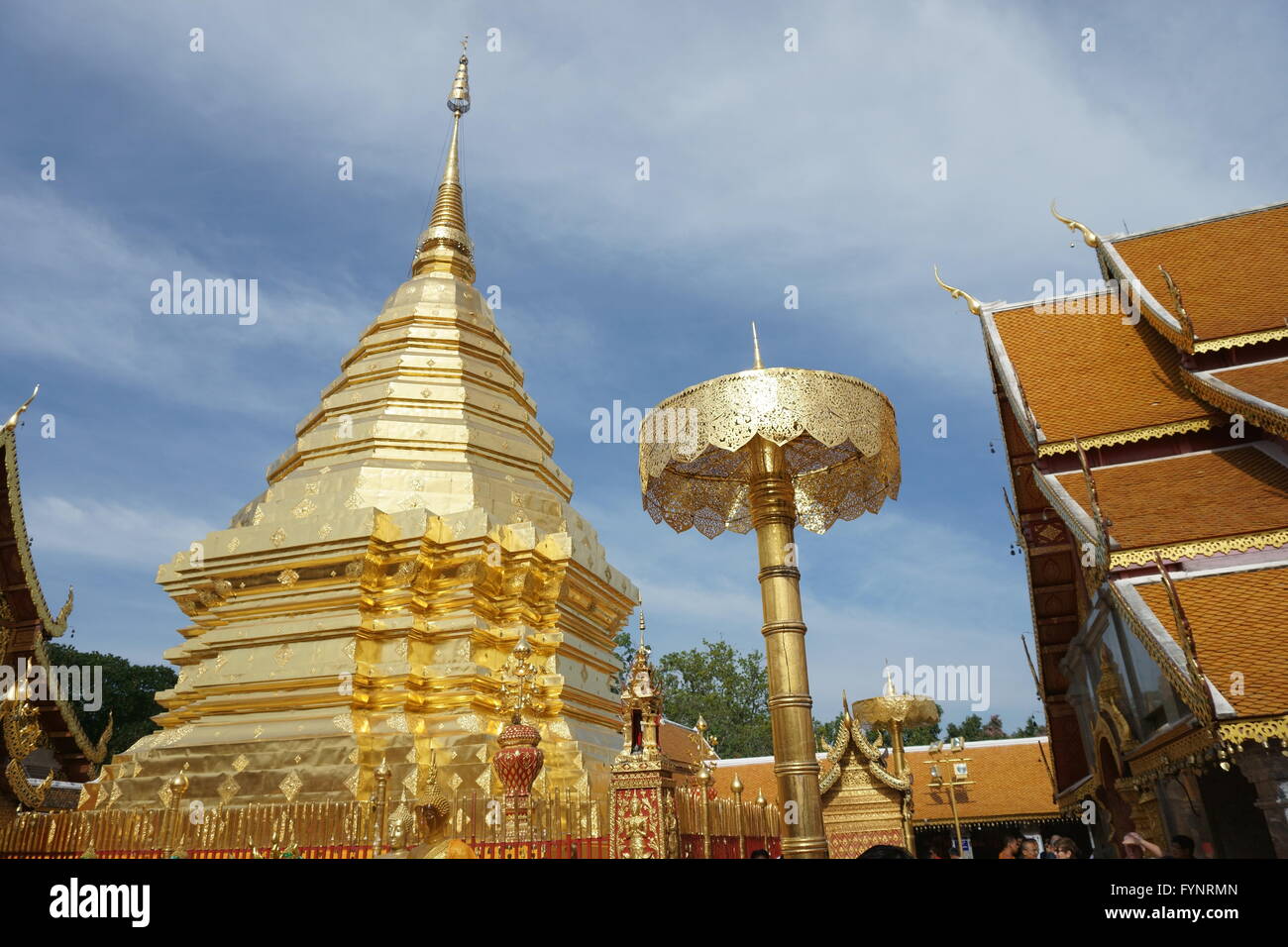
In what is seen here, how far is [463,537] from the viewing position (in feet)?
33.2

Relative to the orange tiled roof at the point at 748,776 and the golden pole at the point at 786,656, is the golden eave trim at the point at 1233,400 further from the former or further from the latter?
Answer: the orange tiled roof at the point at 748,776

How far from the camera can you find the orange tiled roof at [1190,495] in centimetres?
687

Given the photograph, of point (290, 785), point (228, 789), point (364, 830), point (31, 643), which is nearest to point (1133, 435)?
point (364, 830)

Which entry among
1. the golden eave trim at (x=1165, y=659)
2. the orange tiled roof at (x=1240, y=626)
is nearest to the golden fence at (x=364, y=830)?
the golden eave trim at (x=1165, y=659)

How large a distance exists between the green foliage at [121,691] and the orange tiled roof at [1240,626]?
106 feet

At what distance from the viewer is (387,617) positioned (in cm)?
1002

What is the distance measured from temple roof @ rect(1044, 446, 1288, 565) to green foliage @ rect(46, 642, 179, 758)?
31543 mm

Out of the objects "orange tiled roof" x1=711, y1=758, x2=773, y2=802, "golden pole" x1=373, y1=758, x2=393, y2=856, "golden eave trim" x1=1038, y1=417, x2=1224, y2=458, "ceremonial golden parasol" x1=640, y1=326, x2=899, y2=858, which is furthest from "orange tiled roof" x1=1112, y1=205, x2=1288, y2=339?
"orange tiled roof" x1=711, y1=758, x2=773, y2=802

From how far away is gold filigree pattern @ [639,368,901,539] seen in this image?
6.26m

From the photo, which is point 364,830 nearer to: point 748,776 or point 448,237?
point 448,237

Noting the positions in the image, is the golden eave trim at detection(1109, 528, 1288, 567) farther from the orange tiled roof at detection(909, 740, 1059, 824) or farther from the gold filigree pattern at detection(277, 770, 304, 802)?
the orange tiled roof at detection(909, 740, 1059, 824)
